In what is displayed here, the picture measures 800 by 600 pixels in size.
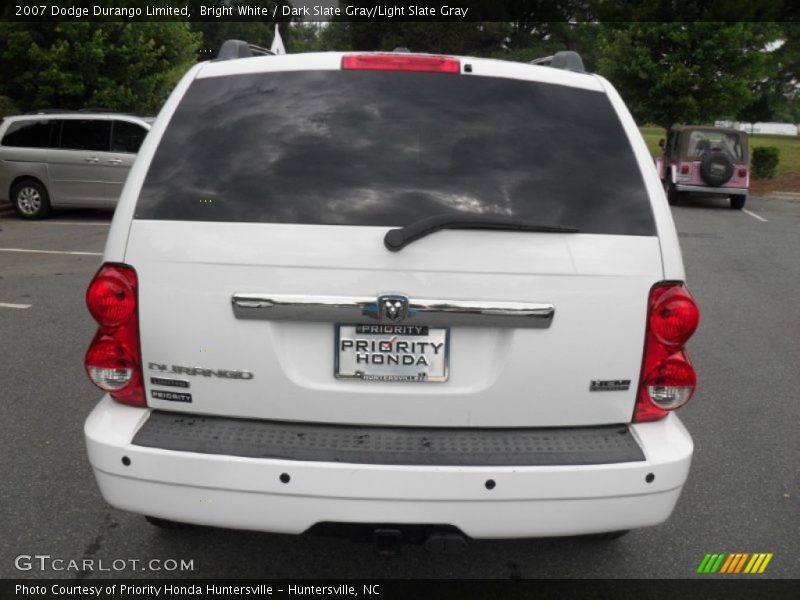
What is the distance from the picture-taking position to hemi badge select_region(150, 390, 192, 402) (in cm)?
258

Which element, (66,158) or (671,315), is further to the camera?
(66,158)

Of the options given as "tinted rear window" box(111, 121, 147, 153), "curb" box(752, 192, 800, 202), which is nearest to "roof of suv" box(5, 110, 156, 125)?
"tinted rear window" box(111, 121, 147, 153)

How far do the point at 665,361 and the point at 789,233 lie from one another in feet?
44.1

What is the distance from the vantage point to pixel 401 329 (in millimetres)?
2506

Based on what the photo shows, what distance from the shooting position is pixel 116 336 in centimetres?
259

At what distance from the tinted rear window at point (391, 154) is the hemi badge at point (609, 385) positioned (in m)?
0.48

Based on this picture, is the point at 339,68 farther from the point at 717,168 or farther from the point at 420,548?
the point at 717,168

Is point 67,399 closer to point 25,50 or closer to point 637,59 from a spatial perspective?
point 25,50

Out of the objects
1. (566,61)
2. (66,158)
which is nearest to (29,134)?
(66,158)

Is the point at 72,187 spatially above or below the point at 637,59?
below

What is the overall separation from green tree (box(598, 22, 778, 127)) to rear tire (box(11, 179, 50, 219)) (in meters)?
18.4

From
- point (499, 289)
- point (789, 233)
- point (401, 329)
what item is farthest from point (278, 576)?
point (789, 233)

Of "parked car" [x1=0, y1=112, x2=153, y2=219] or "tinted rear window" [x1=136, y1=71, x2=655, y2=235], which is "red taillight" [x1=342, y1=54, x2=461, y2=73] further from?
"parked car" [x1=0, y1=112, x2=153, y2=219]

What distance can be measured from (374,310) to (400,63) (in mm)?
912
